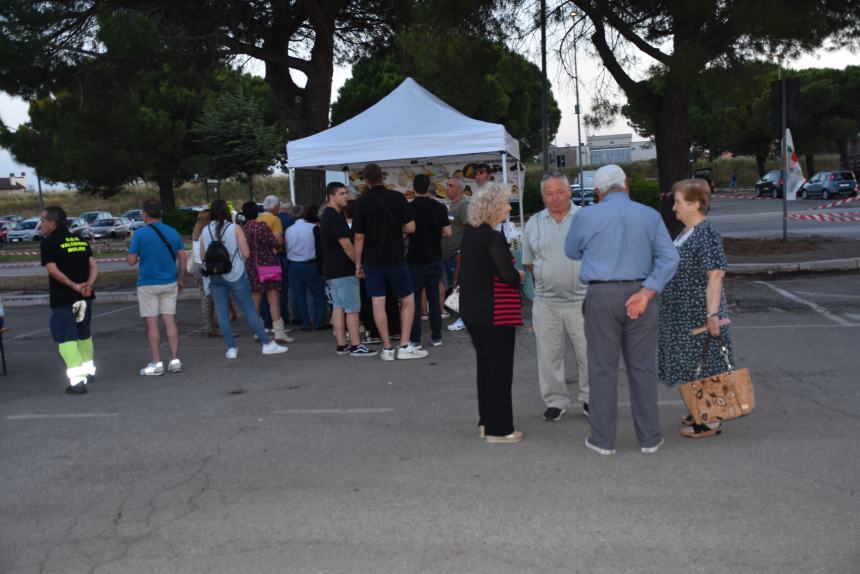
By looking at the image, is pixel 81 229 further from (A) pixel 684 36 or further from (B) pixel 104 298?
(A) pixel 684 36

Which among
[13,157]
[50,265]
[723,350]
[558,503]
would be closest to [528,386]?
[723,350]

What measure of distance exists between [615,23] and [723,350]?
11.9 meters

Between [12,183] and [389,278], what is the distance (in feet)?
437

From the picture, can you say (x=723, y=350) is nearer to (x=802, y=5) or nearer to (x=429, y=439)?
(x=429, y=439)

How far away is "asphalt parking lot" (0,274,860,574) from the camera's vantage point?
13.0 ft

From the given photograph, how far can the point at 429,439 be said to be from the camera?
5.83 metres

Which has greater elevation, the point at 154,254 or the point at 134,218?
the point at 154,254

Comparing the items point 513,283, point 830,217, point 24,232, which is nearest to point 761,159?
point 830,217

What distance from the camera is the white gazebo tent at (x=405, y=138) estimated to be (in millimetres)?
11844

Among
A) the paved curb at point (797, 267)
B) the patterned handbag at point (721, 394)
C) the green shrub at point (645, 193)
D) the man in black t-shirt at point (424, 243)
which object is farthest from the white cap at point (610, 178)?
the green shrub at point (645, 193)

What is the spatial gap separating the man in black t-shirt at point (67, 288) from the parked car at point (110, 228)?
39.2 meters

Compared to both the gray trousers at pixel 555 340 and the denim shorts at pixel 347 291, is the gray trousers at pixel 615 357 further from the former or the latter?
the denim shorts at pixel 347 291

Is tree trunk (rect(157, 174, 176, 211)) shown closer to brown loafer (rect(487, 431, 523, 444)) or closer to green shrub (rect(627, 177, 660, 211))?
green shrub (rect(627, 177, 660, 211))

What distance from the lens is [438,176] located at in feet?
47.5
